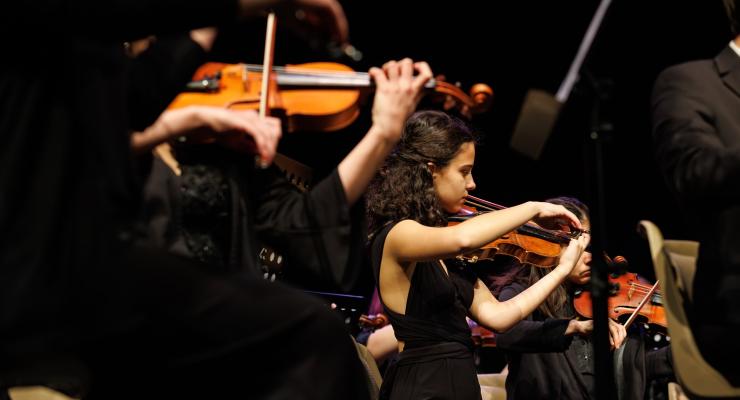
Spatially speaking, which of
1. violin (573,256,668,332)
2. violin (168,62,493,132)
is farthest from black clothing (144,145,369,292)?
violin (573,256,668,332)

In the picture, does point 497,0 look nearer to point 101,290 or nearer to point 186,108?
point 186,108

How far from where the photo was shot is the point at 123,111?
1243mm

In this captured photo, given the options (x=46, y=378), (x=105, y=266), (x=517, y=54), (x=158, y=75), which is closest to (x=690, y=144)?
(x=158, y=75)

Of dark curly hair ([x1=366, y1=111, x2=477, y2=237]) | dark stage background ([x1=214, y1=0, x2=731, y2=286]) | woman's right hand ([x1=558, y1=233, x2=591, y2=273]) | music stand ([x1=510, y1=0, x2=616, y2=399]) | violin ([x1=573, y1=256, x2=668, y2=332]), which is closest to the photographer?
music stand ([x1=510, y1=0, x2=616, y2=399])

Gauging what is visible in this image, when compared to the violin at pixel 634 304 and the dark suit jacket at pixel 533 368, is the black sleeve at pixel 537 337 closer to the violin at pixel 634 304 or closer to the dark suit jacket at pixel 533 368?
the dark suit jacket at pixel 533 368

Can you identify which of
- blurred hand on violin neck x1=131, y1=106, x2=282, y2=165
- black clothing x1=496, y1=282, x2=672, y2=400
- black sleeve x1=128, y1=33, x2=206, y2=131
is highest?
black sleeve x1=128, y1=33, x2=206, y2=131

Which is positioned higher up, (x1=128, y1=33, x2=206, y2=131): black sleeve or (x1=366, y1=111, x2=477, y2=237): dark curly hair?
(x1=128, y1=33, x2=206, y2=131): black sleeve

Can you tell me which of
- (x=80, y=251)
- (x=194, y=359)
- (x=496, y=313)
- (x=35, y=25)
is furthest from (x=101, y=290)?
(x=496, y=313)

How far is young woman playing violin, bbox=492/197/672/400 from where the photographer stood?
3.02 metres

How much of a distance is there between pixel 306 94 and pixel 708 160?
95 centimetres

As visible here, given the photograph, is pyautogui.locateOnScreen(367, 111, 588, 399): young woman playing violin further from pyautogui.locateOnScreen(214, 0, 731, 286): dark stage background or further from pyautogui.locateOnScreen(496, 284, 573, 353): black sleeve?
pyautogui.locateOnScreen(214, 0, 731, 286): dark stage background

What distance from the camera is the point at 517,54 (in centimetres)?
416

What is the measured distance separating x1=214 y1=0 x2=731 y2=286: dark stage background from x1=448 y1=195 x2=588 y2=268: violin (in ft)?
1.99

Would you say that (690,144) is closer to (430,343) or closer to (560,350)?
(430,343)
